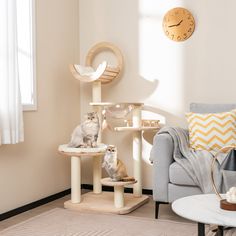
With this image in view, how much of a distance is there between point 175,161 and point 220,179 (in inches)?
15.3

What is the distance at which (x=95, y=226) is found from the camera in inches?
123

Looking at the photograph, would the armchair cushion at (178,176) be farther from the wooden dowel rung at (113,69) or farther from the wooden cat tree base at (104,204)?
the wooden dowel rung at (113,69)

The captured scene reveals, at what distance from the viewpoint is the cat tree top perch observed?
3902mm

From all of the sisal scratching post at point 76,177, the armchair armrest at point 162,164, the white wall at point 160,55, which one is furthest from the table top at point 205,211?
the white wall at point 160,55

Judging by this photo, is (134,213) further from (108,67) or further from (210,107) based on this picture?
(108,67)

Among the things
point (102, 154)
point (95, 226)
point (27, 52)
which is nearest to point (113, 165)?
point (102, 154)

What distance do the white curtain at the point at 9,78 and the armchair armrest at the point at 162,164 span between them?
1044 millimetres

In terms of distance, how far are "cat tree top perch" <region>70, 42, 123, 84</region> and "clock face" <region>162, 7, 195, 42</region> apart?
51 centimetres

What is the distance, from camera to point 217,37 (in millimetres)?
3932

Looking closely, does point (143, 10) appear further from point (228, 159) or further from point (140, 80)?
point (228, 159)

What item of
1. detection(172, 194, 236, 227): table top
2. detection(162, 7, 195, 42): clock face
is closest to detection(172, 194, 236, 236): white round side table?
detection(172, 194, 236, 227): table top

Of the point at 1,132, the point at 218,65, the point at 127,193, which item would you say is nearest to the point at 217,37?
the point at 218,65

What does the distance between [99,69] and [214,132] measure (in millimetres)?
1145

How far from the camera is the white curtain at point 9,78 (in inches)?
126
